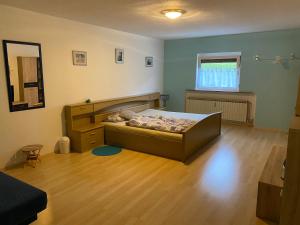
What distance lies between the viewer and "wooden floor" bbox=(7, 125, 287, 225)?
2316 mm

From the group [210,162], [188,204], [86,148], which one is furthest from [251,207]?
[86,148]

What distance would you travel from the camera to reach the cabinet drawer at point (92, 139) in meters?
4.15

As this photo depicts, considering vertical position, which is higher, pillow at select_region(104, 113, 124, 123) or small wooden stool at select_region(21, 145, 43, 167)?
pillow at select_region(104, 113, 124, 123)

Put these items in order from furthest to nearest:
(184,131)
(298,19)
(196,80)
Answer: (196,80), (298,19), (184,131)

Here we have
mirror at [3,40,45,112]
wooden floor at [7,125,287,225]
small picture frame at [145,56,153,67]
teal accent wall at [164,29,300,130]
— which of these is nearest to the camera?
wooden floor at [7,125,287,225]

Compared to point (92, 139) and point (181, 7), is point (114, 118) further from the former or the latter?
point (181, 7)

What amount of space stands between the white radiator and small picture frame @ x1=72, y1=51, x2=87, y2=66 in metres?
3.21

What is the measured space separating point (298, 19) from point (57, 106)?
4.51 m

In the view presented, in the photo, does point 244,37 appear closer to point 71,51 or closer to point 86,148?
point 71,51

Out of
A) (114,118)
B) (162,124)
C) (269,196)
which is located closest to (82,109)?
(114,118)

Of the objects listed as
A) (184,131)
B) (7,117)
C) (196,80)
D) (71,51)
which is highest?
(71,51)

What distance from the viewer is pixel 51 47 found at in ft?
12.8

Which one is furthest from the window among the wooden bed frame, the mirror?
the mirror

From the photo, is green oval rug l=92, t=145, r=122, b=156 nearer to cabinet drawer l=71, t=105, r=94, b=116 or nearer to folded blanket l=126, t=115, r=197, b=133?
folded blanket l=126, t=115, r=197, b=133
